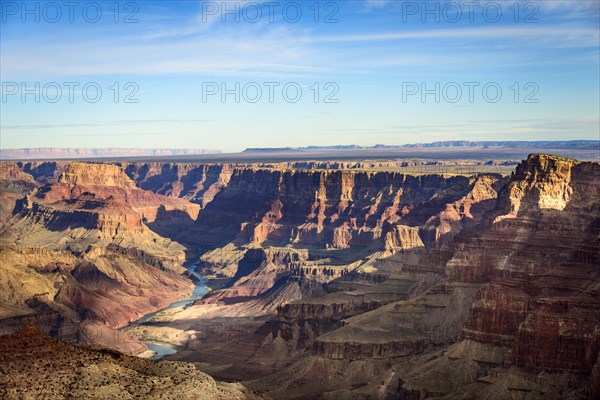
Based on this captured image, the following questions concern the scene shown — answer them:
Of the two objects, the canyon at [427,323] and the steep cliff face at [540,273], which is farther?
the canyon at [427,323]

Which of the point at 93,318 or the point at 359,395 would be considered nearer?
the point at 359,395

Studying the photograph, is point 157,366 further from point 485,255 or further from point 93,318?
point 93,318

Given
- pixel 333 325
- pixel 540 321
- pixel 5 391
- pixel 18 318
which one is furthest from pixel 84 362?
pixel 18 318

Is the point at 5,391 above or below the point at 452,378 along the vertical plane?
above

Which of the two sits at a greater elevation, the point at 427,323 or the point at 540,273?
the point at 540,273

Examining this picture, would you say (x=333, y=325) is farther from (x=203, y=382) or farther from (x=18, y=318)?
(x=203, y=382)

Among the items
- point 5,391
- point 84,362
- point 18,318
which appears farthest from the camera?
point 18,318

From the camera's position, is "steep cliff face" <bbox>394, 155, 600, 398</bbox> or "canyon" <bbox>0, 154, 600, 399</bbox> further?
"canyon" <bbox>0, 154, 600, 399</bbox>

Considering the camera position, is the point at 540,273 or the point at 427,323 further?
the point at 427,323

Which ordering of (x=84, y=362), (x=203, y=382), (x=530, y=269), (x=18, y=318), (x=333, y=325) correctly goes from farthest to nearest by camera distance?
(x=18, y=318) → (x=333, y=325) → (x=530, y=269) → (x=203, y=382) → (x=84, y=362)

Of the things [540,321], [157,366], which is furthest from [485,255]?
[157,366]
